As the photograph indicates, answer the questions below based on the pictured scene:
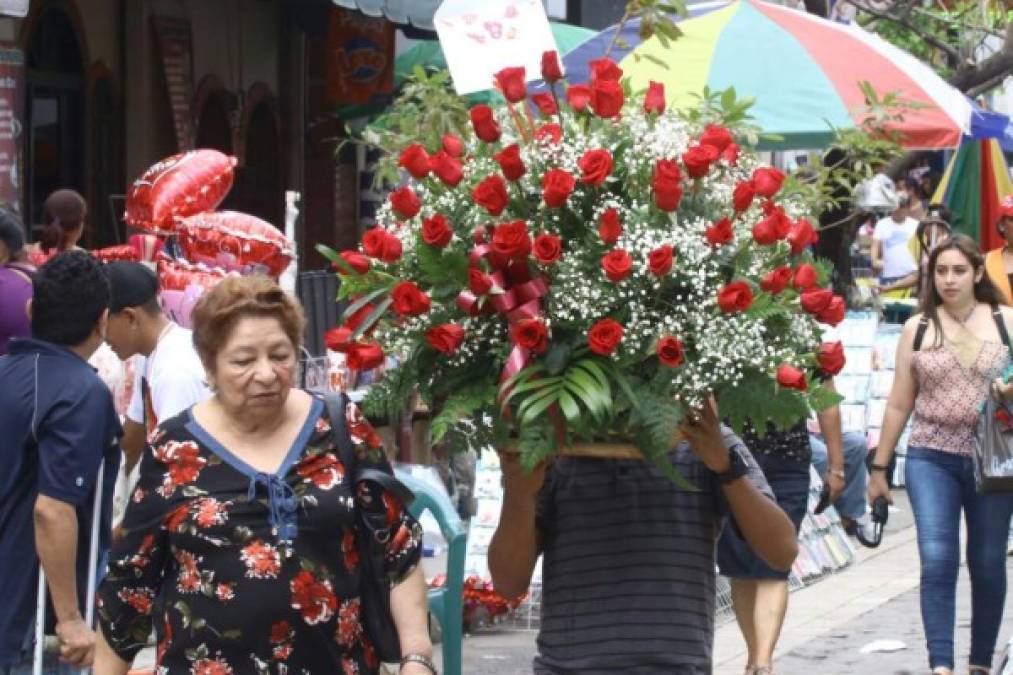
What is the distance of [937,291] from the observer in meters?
9.10

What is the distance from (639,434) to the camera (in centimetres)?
448

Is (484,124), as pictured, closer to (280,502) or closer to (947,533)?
(280,502)

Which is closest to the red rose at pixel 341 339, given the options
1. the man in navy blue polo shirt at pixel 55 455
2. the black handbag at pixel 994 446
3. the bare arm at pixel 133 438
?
the man in navy blue polo shirt at pixel 55 455

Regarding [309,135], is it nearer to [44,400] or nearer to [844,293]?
[844,293]

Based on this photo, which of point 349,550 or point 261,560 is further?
point 349,550

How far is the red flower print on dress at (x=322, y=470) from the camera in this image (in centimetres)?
455

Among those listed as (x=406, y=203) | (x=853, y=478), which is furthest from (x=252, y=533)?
(x=853, y=478)

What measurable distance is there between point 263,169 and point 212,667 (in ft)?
43.9

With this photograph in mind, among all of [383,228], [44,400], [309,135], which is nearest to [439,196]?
[383,228]

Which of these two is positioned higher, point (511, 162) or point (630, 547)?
point (511, 162)

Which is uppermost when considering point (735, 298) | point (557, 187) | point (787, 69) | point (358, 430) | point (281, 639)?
point (787, 69)

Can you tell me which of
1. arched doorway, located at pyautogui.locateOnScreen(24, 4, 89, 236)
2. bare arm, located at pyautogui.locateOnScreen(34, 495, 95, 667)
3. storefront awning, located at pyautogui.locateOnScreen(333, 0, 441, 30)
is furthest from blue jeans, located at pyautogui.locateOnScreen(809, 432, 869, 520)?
bare arm, located at pyautogui.locateOnScreen(34, 495, 95, 667)

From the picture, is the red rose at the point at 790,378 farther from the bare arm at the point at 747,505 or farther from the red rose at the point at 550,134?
the red rose at the point at 550,134

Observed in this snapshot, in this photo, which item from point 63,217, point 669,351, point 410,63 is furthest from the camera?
point 410,63
